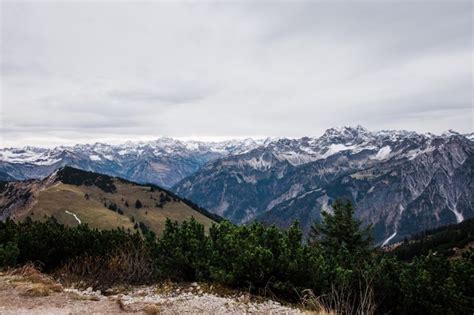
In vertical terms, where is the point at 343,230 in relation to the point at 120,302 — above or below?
below

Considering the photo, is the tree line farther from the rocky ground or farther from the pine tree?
the pine tree

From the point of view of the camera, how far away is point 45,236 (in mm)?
29125

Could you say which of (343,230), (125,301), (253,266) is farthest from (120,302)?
(343,230)

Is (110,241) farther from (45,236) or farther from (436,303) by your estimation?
(436,303)

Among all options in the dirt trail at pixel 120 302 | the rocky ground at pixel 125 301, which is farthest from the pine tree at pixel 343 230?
the dirt trail at pixel 120 302

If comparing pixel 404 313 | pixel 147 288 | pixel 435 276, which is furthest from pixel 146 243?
pixel 435 276

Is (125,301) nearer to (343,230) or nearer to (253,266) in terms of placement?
(253,266)

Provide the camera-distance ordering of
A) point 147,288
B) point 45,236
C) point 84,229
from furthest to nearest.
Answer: point 84,229
point 45,236
point 147,288

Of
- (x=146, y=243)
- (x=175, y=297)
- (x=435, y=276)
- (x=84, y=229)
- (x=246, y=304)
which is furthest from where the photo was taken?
(x=84, y=229)

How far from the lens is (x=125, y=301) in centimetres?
1642

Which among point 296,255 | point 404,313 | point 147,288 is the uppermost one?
point 296,255

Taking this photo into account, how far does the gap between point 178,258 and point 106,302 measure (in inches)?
225

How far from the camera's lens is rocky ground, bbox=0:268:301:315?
47.8 feet

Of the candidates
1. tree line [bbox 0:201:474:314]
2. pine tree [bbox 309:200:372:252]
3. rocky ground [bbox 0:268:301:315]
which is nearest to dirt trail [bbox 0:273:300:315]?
rocky ground [bbox 0:268:301:315]
